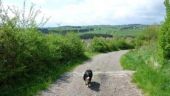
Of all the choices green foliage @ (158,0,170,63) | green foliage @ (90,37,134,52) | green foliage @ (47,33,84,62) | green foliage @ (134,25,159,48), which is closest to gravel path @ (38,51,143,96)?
green foliage @ (158,0,170,63)

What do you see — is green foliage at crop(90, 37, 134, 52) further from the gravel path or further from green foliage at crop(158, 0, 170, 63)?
the gravel path

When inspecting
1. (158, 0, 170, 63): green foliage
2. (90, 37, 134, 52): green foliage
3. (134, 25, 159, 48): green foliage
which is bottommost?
(90, 37, 134, 52): green foliage

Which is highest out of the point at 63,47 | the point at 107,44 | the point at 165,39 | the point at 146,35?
the point at 165,39

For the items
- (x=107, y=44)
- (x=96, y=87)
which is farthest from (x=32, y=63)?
(x=107, y=44)

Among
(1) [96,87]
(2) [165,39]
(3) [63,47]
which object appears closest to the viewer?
(1) [96,87]

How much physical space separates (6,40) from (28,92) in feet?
10.2

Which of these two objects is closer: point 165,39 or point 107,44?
point 165,39

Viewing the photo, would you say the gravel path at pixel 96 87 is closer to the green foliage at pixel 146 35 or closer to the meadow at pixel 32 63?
the meadow at pixel 32 63

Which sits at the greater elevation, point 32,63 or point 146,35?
point 32,63

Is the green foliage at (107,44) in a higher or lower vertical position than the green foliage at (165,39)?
lower

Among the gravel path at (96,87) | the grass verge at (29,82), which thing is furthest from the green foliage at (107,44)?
the gravel path at (96,87)

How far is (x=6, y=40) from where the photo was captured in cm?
1959

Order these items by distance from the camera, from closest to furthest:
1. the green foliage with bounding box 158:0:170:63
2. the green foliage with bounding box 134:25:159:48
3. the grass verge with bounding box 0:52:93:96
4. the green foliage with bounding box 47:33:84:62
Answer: the grass verge with bounding box 0:52:93:96 < the green foliage with bounding box 158:0:170:63 < the green foliage with bounding box 47:33:84:62 < the green foliage with bounding box 134:25:159:48

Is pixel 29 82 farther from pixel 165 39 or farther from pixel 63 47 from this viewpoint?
pixel 63 47
